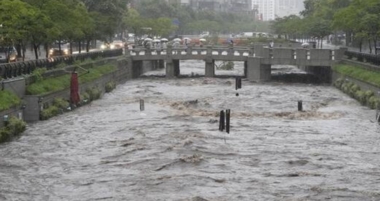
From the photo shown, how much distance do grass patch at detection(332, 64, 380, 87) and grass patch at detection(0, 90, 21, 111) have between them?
2594 centimetres

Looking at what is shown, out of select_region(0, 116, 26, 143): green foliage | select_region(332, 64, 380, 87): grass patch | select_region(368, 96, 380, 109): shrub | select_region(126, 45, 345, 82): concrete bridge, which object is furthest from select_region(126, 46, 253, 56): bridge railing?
select_region(0, 116, 26, 143): green foliage

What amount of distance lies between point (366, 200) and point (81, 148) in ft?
51.1

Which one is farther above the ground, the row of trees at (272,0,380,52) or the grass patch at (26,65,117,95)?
the row of trees at (272,0,380,52)

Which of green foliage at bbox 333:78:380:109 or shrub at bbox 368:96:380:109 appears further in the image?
green foliage at bbox 333:78:380:109

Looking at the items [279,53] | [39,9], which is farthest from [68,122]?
[279,53]

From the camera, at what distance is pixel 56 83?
5041 centimetres

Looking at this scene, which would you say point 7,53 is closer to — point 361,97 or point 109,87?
point 109,87

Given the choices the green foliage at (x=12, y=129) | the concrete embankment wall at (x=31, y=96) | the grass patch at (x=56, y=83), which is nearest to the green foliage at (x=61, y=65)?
the concrete embankment wall at (x=31, y=96)

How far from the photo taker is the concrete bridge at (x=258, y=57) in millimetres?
75750

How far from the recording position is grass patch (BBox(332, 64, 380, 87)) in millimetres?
54588

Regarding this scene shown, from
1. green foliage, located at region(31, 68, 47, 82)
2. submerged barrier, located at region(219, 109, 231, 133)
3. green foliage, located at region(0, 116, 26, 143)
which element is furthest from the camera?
green foliage, located at region(31, 68, 47, 82)

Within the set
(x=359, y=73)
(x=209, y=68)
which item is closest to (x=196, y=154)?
(x=359, y=73)

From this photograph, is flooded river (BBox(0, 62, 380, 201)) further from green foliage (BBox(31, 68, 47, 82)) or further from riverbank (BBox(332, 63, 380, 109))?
green foliage (BBox(31, 68, 47, 82))

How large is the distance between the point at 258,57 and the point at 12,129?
1685 inches
